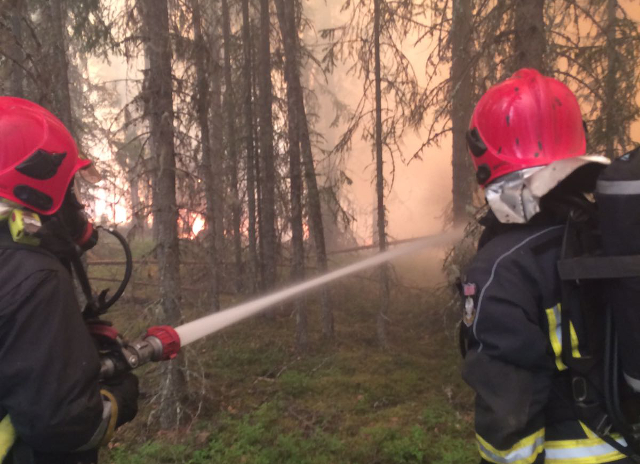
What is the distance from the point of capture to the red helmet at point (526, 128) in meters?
2.10

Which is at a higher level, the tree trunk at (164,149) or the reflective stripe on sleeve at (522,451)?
the tree trunk at (164,149)

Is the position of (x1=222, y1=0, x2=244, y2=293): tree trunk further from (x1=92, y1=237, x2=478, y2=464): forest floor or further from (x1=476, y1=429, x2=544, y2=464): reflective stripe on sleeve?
(x1=476, y1=429, x2=544, y2=464): reflective stripe on sleeve

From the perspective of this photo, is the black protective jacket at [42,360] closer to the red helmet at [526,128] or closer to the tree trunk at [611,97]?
the red helmet at [526,128]

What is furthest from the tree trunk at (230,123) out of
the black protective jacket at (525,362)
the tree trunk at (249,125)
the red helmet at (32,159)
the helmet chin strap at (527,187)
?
the black protective jacket at (525,362)

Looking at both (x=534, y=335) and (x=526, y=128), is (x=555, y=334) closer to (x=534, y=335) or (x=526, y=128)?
(x=534, y=335)

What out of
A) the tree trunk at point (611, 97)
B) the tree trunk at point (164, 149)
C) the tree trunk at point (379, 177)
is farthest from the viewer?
the tree trunk at point (379, 177)

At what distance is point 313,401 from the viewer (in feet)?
24.4

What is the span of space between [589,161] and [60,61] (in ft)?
30.5

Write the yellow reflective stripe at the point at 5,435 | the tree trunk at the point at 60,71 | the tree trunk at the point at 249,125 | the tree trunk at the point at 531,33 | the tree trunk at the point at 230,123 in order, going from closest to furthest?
the yellow reflective stripe at the point at 5,435
the tree trunk at the point at 531,33
the tree trunk at the point at 60,71
the tree trunk at the point at 230,123
the tree trunk at the point at 249,125

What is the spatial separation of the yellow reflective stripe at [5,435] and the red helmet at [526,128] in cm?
228

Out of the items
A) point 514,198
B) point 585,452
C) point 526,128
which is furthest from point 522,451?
point 526,128

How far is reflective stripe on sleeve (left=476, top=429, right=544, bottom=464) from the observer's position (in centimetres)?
178

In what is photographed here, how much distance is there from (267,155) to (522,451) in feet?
32.2

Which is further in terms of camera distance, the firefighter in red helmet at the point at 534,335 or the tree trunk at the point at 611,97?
the tree trunk at the point at 611,97
